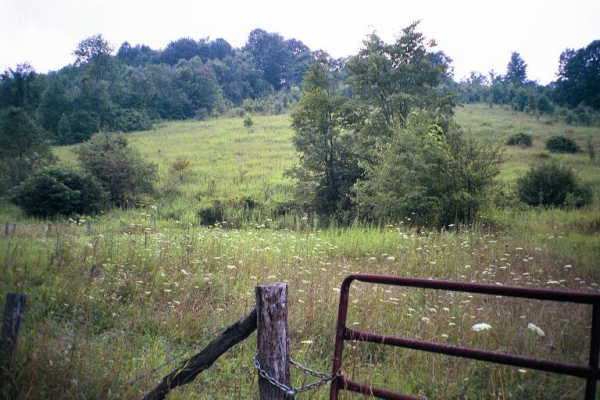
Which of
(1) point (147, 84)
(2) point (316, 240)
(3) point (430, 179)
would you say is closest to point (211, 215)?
(2) point (316, 240)

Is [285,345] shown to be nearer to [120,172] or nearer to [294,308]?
[294,308]

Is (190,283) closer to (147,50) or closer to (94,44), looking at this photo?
(94,44)

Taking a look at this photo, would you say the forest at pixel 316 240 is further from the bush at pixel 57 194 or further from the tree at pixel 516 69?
the tree at pixel 516 69

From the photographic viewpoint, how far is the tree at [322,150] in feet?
62.5

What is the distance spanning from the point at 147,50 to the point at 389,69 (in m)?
89.3

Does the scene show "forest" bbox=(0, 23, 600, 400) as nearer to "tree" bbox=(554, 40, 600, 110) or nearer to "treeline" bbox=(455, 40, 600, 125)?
"treeline" bbox=(455, 40, 600, 125)

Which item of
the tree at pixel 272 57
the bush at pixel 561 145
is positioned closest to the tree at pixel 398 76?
the bush at pixel 561 145

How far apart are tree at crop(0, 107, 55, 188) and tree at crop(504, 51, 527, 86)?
95.5 metres

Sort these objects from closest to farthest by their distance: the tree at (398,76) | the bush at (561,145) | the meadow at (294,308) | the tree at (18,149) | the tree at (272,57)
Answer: the meadow at (294,308) < the tree at (18,149) < the tree at (398,76) < the bush at (561,145) < the tree at (272,57)

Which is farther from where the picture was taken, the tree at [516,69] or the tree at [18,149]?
the tree at [516,69]

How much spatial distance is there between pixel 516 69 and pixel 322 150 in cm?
9143

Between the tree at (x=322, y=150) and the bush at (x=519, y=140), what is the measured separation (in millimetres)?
23495

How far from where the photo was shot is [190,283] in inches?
254

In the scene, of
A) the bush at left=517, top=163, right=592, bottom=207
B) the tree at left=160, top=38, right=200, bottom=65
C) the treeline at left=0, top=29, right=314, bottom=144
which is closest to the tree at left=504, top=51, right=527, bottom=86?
the treeline at left=0, top=29, right=314, bottom=144
